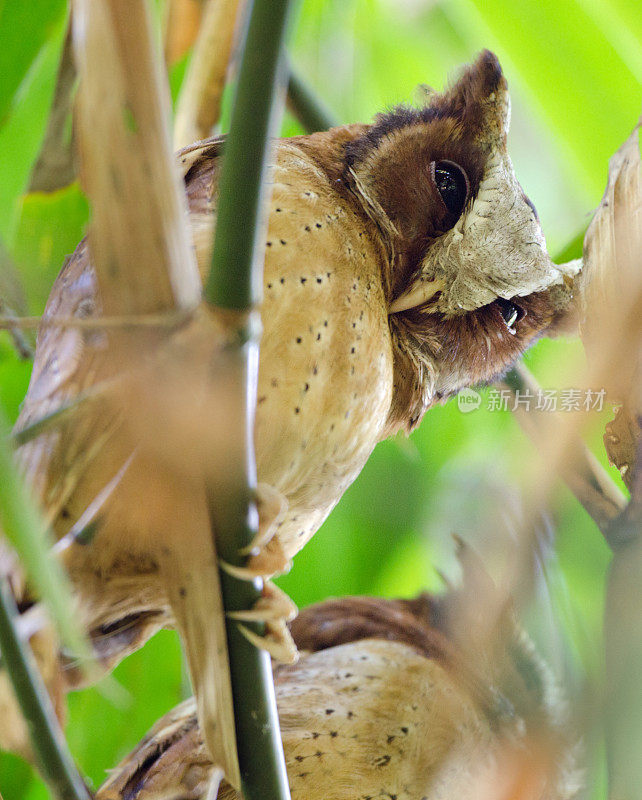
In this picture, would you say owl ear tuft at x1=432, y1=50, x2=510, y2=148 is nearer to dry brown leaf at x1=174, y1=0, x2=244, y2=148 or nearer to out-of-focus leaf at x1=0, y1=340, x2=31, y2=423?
dry brown leaf at x1=174, y1=0, x2=244, y2=148

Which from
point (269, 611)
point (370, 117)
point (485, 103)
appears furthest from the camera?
point (370, 117)

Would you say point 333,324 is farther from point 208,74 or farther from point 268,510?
point 208,74

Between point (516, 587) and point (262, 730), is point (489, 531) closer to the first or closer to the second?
point (516, 587)

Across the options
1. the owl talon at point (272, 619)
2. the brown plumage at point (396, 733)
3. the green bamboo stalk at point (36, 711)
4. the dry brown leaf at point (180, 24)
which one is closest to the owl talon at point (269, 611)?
the owl talon at point (272, 619)

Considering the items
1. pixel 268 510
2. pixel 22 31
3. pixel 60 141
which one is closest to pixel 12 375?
pixel 60 141

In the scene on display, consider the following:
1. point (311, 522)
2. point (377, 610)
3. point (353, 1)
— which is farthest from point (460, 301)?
point (353, 1)

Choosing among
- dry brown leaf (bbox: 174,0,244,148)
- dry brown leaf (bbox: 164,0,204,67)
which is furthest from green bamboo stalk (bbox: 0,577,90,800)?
dry brown leaf (bbox: 164,0,204,67)

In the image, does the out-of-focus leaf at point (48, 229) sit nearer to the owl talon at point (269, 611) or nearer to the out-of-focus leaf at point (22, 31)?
the out-of-focus leaf at point (22, 31)

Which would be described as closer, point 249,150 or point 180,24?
point 249,150
